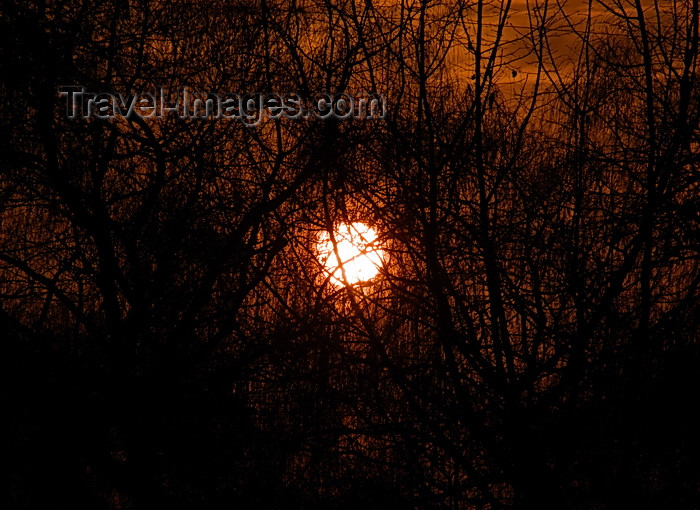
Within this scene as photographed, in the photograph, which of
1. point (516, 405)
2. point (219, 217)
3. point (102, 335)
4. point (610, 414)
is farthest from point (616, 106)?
point (102, 335)

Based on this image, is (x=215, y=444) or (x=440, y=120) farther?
(x=215, y=444)

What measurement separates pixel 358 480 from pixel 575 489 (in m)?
1.10

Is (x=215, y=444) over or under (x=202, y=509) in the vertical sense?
over

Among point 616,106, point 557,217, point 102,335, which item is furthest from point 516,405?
point 102,335

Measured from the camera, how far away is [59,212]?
182 inches

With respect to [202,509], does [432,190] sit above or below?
above

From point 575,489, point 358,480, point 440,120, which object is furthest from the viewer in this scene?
point 440,120

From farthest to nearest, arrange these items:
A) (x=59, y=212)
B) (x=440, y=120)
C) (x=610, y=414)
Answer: (x=59, y=212), (x=440, y=120), (x=610, y=414)

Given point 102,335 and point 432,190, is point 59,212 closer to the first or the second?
point 102,335

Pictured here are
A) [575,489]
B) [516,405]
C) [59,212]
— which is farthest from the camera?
[59,212]

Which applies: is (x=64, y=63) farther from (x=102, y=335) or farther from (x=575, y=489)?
(x=575, y=489)

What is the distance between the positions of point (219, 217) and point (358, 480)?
1.91m

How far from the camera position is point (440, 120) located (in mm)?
3840

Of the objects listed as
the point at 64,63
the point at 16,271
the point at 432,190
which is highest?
the point at 64,63
